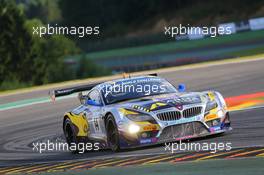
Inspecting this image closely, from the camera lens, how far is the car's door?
11688 millimetres

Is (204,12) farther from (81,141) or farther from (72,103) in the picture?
(81,141)

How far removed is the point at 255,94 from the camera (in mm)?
19109

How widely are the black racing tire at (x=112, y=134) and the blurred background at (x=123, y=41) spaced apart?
98.6ft

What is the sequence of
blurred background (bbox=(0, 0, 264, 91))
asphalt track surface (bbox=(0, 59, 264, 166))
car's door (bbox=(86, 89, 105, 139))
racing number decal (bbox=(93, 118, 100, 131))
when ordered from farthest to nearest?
blurred background (bbox=(0, 0, 264, 91)) → racing number decal (bbox=(93, 118, 100, 131)) → car's door (bbox=(86, 89, 105, 139)) → asphalt track surface (bbox=(0, 59, 264, 166))

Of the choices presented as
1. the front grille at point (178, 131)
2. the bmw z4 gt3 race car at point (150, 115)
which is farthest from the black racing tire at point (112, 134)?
the front grille at point (178, 131)

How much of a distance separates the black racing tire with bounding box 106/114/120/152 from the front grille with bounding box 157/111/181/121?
736mm

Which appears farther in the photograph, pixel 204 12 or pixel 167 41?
pixel 204 12

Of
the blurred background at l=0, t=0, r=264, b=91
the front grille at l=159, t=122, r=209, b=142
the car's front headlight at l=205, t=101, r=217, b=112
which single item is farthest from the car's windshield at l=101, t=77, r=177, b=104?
the blurred background at l=0, t=0, r=264, b=91

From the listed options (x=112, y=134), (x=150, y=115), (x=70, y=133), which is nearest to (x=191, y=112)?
(x=150, y=115)

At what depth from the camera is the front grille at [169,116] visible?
10.7 metres

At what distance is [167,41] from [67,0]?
45.0m

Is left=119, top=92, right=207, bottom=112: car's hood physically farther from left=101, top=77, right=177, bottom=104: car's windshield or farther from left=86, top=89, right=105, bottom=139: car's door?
left=86, top=89, right=105, bottom=139: car's door

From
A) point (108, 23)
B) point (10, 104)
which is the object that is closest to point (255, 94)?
point (10, 104)

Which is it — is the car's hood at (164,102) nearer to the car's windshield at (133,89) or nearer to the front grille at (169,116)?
the front grille at (169,116)
